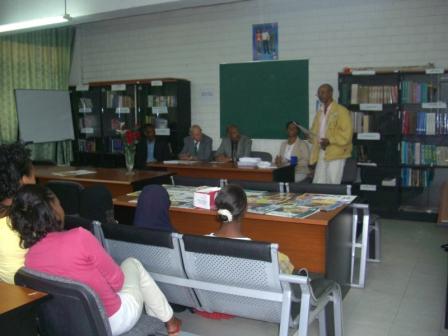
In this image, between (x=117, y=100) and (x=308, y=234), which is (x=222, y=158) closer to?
(x=117, y=100)

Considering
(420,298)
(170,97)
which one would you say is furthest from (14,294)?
(170,97)

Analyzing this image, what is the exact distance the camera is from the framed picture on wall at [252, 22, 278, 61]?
7.35 metres

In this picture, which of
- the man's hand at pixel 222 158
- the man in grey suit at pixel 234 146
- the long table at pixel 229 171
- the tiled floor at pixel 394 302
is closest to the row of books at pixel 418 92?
the long table at pixel 229 171

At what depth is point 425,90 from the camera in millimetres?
6223

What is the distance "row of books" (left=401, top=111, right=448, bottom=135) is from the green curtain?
598 centimetres

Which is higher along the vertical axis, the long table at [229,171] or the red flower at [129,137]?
the red flower at [129,137]

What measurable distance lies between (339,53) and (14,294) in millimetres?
6017

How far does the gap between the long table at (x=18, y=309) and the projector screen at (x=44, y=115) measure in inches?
265

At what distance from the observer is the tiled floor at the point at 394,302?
10.5ft

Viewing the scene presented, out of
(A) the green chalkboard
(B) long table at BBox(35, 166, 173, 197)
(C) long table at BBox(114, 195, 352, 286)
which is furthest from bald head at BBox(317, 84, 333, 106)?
(C) long table at BBox(114, 195, 352, 286)

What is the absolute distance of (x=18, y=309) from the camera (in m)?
1.72

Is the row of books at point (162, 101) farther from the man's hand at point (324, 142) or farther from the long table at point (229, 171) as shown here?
the man's hand at point (324, 142)

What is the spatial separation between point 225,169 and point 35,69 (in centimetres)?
446

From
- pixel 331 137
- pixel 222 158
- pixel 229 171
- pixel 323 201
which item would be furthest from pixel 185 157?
pixel 323 201
